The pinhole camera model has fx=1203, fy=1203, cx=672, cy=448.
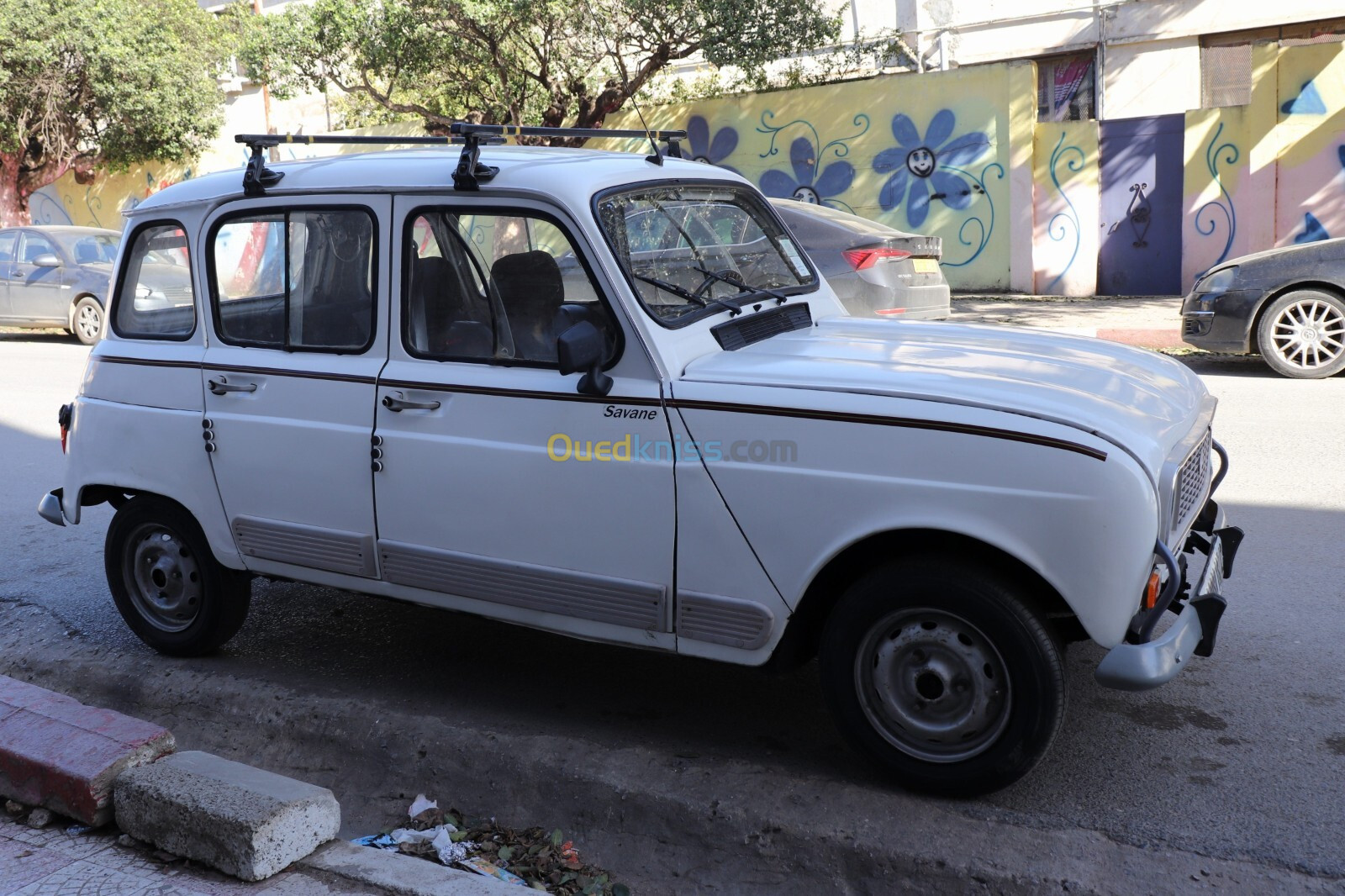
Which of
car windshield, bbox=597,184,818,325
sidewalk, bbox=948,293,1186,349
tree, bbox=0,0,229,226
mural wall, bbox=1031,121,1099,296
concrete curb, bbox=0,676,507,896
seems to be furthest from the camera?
tree, bbox=0,0,229,226

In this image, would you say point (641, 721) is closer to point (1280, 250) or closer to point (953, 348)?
point (953, 348)

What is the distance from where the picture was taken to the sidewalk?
1227cm

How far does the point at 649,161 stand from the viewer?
4285 millimetres

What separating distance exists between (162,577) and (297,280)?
145 centimetres

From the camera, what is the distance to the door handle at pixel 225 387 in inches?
172

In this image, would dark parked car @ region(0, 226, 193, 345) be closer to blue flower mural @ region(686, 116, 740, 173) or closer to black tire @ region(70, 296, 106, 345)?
black tire @ region(70, 296, 106, 345)

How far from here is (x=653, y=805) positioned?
144 inches

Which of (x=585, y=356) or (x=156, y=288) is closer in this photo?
(x=585, y=356)

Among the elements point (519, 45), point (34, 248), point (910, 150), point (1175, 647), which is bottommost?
point (1175, 647)

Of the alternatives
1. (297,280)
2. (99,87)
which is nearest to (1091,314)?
(297,280)

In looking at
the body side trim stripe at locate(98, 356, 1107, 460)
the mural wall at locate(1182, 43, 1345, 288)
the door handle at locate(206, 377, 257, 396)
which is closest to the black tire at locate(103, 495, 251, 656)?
the door handle at locate(206, 377, 257, 396)

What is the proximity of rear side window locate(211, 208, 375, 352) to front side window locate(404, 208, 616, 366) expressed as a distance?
0.68 feet

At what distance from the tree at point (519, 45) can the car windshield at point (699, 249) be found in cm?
1271

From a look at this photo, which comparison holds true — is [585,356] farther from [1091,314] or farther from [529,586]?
[1091,314]
